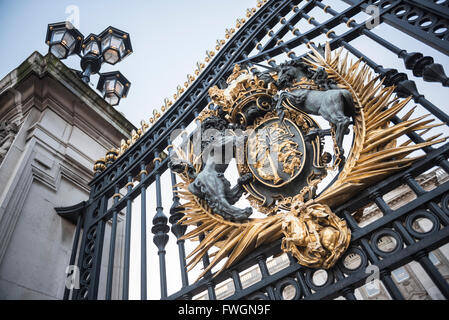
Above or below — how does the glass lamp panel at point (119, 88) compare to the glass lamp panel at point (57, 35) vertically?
below

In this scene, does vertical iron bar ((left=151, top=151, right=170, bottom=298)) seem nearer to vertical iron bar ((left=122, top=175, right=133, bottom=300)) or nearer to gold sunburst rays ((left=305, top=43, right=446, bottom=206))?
vertical iron bar ((left=122, top=175, right=133, bottom=300))

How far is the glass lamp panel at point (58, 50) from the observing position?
17.9 ft

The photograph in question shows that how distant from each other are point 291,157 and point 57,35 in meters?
4.71

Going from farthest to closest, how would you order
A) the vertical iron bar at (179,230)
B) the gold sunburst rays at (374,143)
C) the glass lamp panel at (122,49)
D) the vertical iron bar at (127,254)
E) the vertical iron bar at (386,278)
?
the glass lamp panel at (122,49)
the vertical iron bar at (127,254)
the vertical iron bar at (179,230)
the gold sunburst rays at (374,143)
the vertical iron bar at (386,278)

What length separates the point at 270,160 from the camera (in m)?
2.72

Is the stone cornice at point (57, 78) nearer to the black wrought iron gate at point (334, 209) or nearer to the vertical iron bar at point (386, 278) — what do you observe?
the black wrought iron gate at point (334, 209)

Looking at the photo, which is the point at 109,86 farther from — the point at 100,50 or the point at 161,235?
the point at 161,235

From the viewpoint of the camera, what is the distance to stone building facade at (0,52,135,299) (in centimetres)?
318

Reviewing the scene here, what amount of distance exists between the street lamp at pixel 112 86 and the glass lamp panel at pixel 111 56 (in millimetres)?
214

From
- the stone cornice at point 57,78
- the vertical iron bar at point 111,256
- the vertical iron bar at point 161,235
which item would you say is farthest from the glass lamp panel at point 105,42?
the vertical iron bar at point 161,235

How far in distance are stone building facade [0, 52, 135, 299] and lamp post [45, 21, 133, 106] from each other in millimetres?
1280

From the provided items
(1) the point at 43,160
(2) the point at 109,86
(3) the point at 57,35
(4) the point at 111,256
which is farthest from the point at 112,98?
(4) the point at 111,256

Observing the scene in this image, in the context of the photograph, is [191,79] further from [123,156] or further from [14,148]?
[14,148]

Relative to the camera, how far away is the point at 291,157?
2.63 metres
